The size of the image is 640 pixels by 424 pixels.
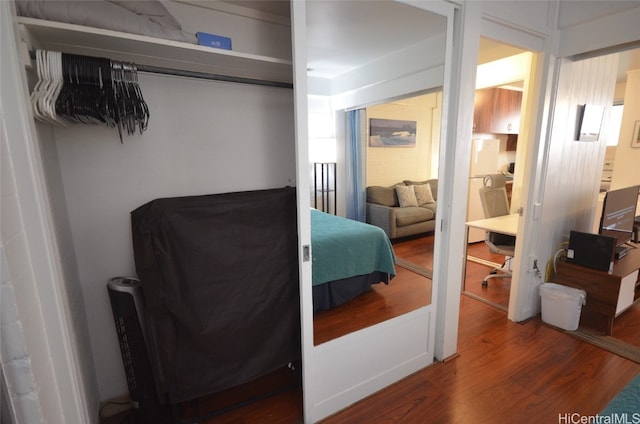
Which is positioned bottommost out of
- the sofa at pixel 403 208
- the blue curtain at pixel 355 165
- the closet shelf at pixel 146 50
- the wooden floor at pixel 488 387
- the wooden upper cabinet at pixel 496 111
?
the wooden floor at pixel 488 387

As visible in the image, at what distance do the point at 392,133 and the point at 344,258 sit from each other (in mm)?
1175

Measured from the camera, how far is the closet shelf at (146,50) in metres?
1.05

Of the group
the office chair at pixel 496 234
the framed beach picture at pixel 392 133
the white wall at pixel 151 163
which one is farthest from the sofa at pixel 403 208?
the office chair at pixel 496 234

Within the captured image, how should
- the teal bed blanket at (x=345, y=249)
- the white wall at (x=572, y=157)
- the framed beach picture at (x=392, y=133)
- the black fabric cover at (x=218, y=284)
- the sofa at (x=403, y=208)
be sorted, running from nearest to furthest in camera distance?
the black fabric cover at (x=218, y=284) → the teal bed blanket at (x=345, y=249) → the sofa at (x=403, y=208) → the framed beach picture at (x=392, y=133) → the white wall at (x=572, y=157)

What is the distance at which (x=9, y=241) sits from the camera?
757 mm

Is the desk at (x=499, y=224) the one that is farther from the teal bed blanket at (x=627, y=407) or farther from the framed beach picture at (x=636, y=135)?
the framed beach picture at (x=636, y=135)

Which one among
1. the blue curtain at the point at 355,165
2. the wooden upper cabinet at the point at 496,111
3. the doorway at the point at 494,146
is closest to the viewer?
the blue curtain at the point at 355,165

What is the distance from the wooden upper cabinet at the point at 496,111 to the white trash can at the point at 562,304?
321cm

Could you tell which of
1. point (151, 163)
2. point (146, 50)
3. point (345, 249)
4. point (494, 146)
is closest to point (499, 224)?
point (345, 249)

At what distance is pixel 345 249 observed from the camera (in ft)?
6.44

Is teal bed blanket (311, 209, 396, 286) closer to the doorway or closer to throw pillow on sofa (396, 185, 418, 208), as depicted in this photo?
throw pillow on sofa (396, 185, 418, 208)

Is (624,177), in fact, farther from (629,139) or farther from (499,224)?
(499,224)

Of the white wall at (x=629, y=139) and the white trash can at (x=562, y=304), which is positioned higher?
the white wall at (x=629, y=139)

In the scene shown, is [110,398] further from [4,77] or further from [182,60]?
[182,60]
